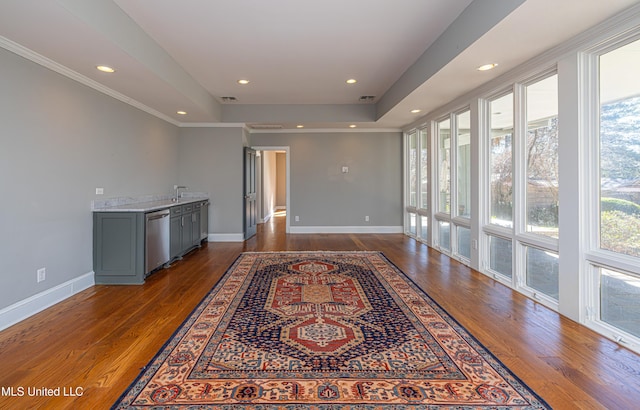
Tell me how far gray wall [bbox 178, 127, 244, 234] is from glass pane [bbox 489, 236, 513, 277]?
4730 millimetres

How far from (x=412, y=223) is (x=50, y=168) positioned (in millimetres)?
6394

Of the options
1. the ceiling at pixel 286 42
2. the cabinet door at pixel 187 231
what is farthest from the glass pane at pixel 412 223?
the cabinet door at pixel 187 231

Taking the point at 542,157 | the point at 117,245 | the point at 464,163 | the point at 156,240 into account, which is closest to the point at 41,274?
the point at 117,245

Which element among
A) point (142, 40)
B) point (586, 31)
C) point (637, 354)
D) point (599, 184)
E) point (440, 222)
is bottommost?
point (637, 354)

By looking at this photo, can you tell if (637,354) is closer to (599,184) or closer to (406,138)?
(599,184)

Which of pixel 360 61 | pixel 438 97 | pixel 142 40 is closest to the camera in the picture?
pixel 142 40

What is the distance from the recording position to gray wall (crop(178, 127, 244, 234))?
677 centimetres

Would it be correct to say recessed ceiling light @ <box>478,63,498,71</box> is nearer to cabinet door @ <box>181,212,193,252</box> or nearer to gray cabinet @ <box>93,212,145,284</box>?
gray cabinet @ <box>93,212,145,284</box>

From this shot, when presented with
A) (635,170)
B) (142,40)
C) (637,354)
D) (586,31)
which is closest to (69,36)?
(142,40)

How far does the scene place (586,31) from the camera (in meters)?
2.62

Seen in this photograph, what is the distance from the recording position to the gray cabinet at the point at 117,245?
3975mm

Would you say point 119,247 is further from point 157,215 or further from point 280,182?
point 280,182

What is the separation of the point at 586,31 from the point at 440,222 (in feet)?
12.4

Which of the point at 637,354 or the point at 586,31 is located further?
the point at 586,31
